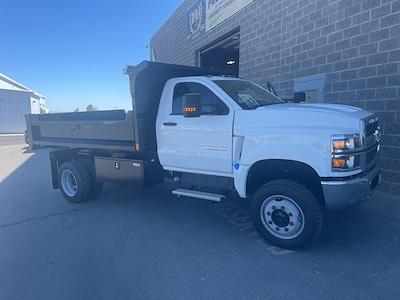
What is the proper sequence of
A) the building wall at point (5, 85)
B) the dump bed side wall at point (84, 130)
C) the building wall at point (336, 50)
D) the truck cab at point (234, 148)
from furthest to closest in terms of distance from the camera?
1. the building wall at point (5, 85)
2. the building wall at point (336, 50)
3. the dump bed side wall at point (84, 130)
4. the truck cab at point (234, 148)

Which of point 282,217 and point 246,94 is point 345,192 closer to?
point 282,217

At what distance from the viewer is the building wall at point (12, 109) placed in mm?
33875

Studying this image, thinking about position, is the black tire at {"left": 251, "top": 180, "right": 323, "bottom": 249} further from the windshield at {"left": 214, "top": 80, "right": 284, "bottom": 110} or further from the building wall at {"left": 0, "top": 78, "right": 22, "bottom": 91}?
the building wall at {"left": 0, "top": 78, "right": 22, "bottom": 91}

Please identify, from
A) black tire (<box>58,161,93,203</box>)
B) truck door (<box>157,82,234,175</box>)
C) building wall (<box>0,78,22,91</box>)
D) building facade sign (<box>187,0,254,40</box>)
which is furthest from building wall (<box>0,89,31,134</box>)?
truck door (<box>157,82,234,175</box>)

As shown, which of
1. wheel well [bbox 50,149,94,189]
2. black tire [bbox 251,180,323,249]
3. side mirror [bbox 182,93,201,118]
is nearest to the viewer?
black tire [bbox 251,180,323,249]

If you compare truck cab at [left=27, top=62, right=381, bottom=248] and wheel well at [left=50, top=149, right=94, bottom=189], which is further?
wheel well at [left=50, top=149, right=94, bottom=189]

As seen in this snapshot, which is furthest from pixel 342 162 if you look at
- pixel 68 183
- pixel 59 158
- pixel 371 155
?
pixel 59 158

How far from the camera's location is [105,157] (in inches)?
231

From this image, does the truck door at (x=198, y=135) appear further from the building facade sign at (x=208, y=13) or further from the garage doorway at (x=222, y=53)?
the garage doorway at (x=222, y=53)

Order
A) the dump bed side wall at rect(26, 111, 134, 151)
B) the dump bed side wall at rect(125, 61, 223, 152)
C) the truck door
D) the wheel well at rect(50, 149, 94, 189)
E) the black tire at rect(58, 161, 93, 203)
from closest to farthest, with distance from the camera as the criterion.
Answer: the truck door, the dump bed side wall at rect(125, 61, 223, 152), the dump bed side wall at rect(26, 111, 134, 151), the black tire at rect(58, 161, 93, 203), the wheel well at rect(50, 149, 94, 189)

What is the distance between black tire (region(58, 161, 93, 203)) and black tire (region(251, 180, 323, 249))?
11.8 ft

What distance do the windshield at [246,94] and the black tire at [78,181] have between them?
3.30m

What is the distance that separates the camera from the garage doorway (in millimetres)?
12141

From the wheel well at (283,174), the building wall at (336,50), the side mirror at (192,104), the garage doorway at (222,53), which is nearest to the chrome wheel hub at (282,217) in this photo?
the wheel well at (283,174)
